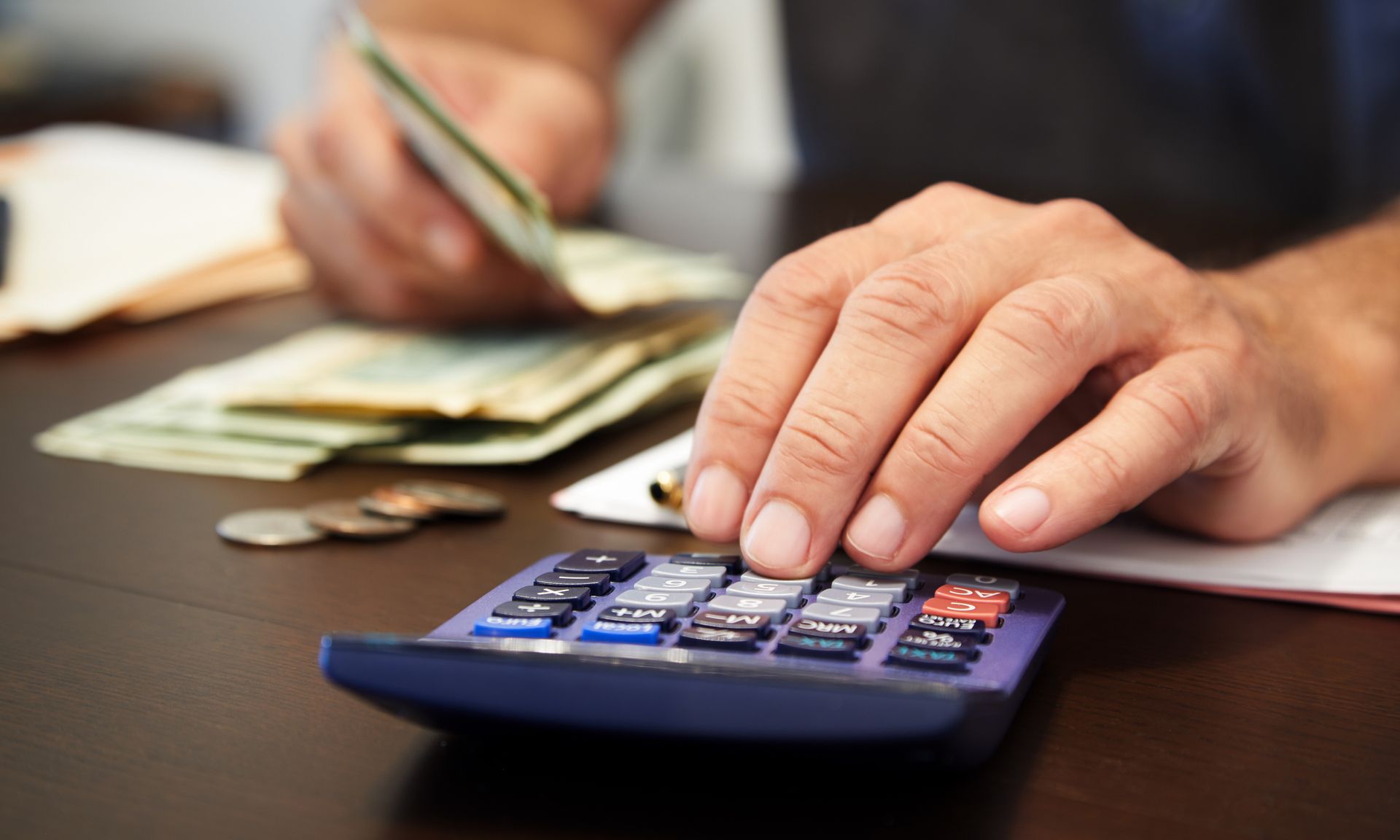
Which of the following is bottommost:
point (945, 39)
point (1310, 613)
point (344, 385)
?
point (1310, 613)

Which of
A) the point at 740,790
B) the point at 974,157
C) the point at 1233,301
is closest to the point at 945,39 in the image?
the point at 974,157

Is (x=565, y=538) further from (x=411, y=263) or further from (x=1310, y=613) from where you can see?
(x=411, y=263)

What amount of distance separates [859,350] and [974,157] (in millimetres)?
1179

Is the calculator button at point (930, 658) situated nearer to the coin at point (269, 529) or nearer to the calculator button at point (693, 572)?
the calculator button at point (693, 572)

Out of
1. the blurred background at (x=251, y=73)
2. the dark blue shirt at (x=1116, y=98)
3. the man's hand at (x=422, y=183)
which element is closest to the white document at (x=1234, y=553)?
the man's hand at (x=422, y=183)

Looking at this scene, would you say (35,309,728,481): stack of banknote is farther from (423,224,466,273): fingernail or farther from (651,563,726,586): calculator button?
(651,563,726,586): calculator button

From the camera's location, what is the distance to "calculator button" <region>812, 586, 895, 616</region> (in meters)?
0.39

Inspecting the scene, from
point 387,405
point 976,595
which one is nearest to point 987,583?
point 976,595

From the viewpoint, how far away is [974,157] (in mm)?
1564

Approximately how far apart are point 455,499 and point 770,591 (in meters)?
0.20

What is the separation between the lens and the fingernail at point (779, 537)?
428 millimetres

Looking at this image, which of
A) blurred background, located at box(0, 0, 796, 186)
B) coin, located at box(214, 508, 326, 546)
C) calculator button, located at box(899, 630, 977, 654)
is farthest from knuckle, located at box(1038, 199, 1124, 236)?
blurred background, located at box(0, 0, 796, 186)

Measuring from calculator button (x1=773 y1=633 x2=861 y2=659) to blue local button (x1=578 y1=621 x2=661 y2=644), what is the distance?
0.04 m

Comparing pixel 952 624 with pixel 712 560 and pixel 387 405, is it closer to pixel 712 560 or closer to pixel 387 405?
pixel 712 560
